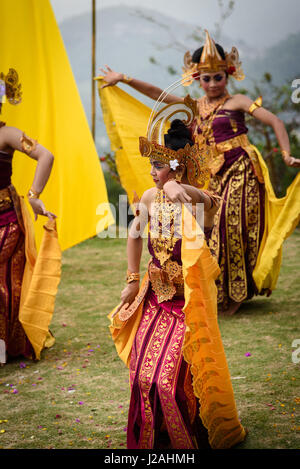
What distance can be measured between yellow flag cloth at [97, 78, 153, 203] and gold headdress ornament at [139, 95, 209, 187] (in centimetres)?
177

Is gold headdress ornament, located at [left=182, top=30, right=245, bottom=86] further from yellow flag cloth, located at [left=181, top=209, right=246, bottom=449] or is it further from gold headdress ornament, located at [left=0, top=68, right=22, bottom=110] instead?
yellow flag cloth, located at [left=181, top=209, right=246, bottom=449]

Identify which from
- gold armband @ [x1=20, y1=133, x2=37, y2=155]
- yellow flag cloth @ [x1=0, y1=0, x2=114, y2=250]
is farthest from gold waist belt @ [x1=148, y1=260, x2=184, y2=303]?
yellow flag cloth @ [x1=0, y1=0, x2=114, y2=250]

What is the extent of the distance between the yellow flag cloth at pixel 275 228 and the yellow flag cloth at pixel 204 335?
7.20ft

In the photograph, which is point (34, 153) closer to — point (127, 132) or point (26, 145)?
point (26, 145)

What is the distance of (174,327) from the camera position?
2.53 m

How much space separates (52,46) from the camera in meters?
5.26

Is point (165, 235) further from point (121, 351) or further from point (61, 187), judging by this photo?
point (61, 187)

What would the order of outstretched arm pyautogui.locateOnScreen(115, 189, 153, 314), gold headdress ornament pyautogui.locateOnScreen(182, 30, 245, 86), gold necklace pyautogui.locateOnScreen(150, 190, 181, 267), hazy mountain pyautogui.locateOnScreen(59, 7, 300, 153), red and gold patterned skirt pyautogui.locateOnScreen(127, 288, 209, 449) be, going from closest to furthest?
red and gold patterned skirt pyautogui.locateOnScreen(127, 288, 209, 449)
gold necklace pyautogui.locateOnScreen(150, 190, 181, 267)
outstretched arm pyautogui.locateOnScreen(115, 189, 153, 314)
gold headdress ornament pyautogui.locateOnScreen(182, 30, 245, 86)
hazy mountain pyautogui.locateOnScreen(59, 7, 300, 153)

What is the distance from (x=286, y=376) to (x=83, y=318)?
201 cm

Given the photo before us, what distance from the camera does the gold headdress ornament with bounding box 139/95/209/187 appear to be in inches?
96.9

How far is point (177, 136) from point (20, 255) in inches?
69.7

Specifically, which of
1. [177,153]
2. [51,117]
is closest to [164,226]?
[177,153]

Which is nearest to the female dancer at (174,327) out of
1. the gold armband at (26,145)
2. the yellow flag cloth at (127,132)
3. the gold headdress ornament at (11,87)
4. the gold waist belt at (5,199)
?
the gold armband at (26,145)
